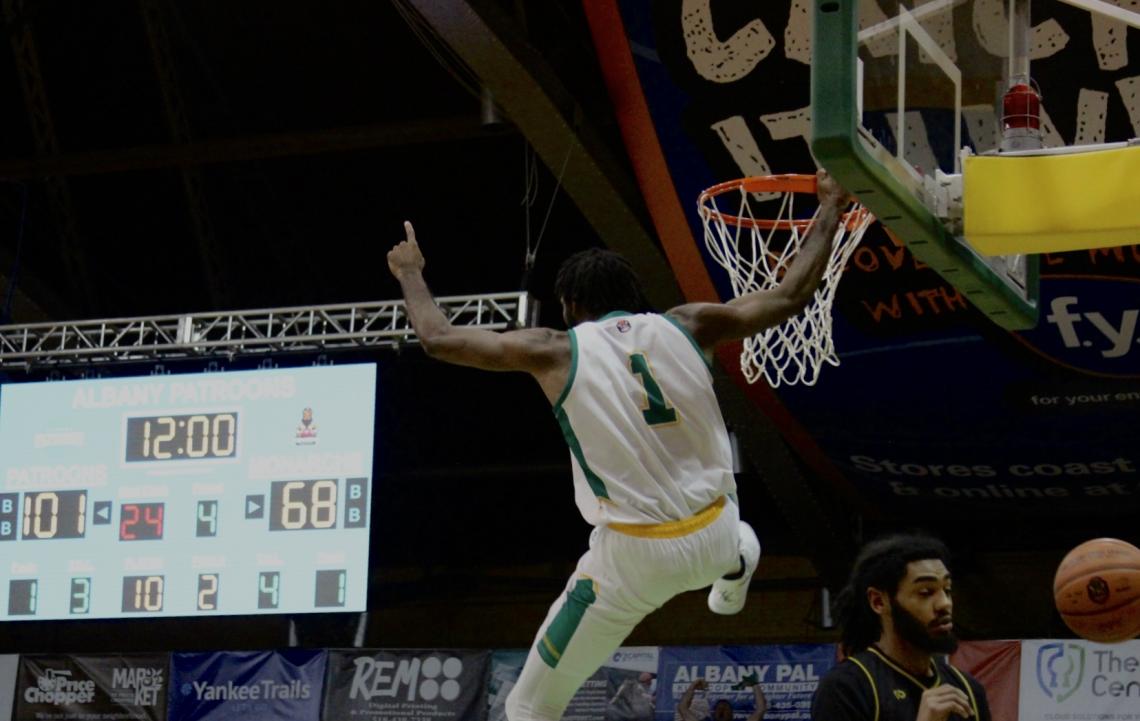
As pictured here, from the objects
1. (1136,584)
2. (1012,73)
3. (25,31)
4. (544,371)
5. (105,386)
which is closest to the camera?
(544,371)

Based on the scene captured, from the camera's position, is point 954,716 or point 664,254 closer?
Answer: point 954,716

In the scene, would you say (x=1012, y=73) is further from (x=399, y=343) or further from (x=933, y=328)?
(x=399, y=343)

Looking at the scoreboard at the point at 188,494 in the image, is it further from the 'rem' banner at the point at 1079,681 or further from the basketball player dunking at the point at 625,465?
the basketball player dunking at the point at 625,465

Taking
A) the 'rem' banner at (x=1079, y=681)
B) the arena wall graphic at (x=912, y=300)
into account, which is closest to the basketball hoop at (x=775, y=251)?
the arena wall graphic at (x=912, y=300)

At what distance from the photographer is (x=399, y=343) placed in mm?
13125

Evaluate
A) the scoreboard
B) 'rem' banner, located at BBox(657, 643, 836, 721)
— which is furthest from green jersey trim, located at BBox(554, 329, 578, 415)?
the scoreboard

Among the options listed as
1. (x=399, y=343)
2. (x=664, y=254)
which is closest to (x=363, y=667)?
(x=399, y=343)

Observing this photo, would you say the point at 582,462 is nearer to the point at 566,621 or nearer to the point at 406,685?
the point at 566,621

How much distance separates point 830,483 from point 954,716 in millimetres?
8712

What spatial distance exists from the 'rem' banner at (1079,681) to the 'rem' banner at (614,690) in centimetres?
248

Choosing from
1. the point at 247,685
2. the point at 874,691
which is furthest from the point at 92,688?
the point at 874,691

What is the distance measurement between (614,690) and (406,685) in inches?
59.2

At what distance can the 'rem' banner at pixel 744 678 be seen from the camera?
12047 millimetres

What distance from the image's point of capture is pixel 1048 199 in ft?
20.7
